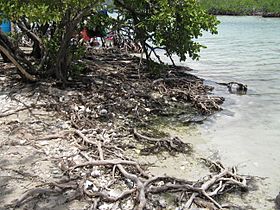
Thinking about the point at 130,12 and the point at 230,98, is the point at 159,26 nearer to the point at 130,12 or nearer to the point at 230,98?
the point at 130,12

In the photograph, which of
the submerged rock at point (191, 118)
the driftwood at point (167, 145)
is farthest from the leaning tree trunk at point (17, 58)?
the driftwood at point (167, 145)

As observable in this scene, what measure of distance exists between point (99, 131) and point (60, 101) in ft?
5.50

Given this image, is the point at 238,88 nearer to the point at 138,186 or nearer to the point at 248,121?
the point at 248,121

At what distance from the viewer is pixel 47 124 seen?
652cm

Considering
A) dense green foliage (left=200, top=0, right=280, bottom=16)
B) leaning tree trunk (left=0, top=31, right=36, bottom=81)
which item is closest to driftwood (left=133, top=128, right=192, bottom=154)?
leaning tree trunk (left=0, top=31, right=36, bottom=81)

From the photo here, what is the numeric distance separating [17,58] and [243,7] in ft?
195

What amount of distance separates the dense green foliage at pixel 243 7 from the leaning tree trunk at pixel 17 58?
52699 mm

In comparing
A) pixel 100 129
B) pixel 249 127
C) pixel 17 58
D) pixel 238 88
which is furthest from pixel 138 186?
pixel 238 88

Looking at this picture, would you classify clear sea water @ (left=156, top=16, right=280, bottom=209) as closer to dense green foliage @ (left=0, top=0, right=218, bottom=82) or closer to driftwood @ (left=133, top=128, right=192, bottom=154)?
driftwood @ (left=133, top=128, right=192, bottom=154)

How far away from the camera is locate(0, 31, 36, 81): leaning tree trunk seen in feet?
27.0

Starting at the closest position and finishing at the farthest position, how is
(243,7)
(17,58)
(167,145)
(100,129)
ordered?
(167,145), (100,129), (17,58), (243,7)

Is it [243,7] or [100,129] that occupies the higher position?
[243,7]

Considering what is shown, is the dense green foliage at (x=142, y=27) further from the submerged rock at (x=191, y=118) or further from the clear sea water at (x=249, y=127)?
the submerged rock at (x=191, y=118)

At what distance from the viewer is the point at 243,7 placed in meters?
63.4
